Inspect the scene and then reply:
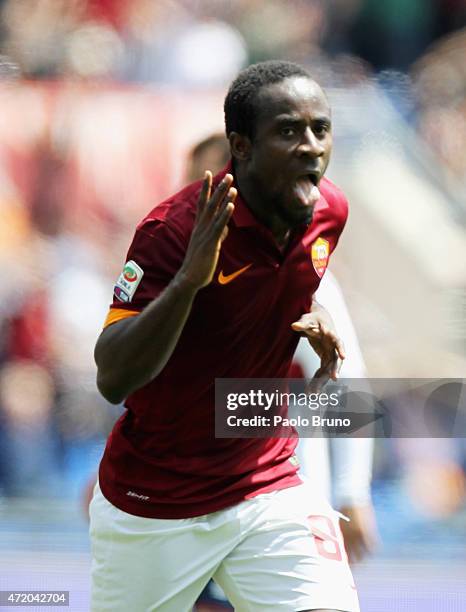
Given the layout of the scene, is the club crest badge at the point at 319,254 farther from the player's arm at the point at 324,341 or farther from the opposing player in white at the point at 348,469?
the opposing player in white at the point at 348,469

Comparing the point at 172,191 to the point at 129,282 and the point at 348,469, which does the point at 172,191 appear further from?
the point at 129,282

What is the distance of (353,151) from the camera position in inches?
159

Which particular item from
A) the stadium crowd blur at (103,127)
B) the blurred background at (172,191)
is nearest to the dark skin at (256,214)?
the blurred background at (172,191)

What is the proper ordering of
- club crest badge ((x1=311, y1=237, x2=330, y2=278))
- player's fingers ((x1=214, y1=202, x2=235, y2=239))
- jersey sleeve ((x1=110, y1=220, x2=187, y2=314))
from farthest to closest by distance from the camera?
club crest badge ((x1=311, y1=237, x2=330, y2=278)), jersey sleeve ((x1=110, y1=220, x2=187, y2=314)), player's fingers ((x1=214, y1=202, x2=235, y2=239))

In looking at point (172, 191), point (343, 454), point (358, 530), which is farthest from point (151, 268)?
point (358, 530)

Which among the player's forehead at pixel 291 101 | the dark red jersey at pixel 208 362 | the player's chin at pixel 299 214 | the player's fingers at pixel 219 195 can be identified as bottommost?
the dark red jersey at pixel 208 362

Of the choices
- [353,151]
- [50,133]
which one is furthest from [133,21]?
[353,151]

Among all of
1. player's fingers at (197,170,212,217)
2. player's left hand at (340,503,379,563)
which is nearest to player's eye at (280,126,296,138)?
player's fingers at (197,170,212,217)

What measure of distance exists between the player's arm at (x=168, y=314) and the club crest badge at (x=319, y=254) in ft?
1.59

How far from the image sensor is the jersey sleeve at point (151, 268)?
8.21ft

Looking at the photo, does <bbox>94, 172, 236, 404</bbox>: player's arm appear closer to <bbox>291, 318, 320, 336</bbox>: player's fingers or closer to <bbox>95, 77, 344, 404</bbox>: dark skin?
<bbox>95, 77, 344, 404</bbox>: dark skin

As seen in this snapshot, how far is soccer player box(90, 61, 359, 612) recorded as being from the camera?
101 inches

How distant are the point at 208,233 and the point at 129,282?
291 mm

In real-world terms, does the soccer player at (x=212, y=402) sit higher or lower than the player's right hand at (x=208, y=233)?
lower
